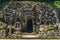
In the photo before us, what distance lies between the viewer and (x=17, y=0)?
7543mm

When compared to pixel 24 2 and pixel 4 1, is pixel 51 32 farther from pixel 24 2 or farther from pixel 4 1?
pixel 4 1

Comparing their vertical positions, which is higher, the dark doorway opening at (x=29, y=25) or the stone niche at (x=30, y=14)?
the stone niche at (x=30, y=14)

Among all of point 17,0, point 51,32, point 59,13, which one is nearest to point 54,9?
point 59,13

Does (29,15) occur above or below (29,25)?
above

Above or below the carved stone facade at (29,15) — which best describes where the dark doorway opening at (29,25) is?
below

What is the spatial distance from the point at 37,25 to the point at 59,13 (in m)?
1.27

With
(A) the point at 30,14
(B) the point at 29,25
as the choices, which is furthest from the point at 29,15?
(B) the point at 29,25

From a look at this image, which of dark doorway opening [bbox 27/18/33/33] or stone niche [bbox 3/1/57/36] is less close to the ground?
stone niche [bbox 3/1/57/36]

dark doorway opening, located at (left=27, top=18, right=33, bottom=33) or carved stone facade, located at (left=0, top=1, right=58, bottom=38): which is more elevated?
carved stone facade, located at (left=0, top=1, right=58, bottom=38)

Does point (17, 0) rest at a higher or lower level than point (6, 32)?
higher

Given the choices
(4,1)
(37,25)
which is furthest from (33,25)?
(4,1)

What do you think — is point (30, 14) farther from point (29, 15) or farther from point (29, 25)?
point (29, 25)

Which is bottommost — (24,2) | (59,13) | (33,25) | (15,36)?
(15,36)

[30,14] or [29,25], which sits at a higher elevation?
[30,14]
